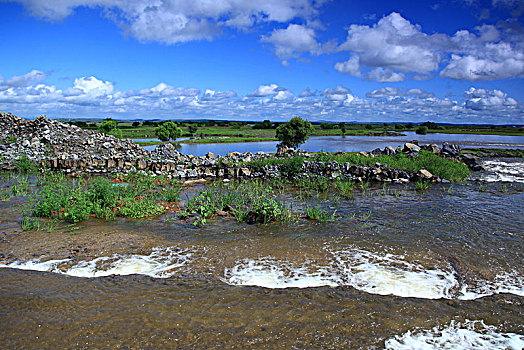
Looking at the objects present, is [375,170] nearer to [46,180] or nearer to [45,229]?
[45,229]

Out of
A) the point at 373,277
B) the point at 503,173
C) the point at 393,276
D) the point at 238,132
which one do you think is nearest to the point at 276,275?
the point at 373,277

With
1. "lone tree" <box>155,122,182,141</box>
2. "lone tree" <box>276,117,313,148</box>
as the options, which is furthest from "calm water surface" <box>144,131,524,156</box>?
"lone tree" <box>155,122,182,141</box>

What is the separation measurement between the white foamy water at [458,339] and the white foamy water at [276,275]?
5.92ft

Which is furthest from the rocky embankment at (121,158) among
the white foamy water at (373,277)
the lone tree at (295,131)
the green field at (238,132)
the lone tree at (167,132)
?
the lone tree at (167,132)

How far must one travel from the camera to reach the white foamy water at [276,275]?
649 cm

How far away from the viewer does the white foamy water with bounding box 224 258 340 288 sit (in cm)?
649

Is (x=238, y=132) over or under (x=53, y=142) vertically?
over

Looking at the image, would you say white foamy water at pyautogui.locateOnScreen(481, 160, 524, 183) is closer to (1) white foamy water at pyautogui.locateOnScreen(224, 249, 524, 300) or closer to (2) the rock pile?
(1) white foamy water at pyautogui.locateOnScreen(224, 249, 524, 300)

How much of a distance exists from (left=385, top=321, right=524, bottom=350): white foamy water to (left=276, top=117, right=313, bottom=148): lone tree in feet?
114

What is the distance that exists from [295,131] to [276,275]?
111ft

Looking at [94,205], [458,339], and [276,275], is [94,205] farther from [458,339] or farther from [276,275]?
[458,339]

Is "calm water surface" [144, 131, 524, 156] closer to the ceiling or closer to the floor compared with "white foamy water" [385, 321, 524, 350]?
closer to the ceiling

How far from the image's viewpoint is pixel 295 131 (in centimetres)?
3972

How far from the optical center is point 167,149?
23953mm
